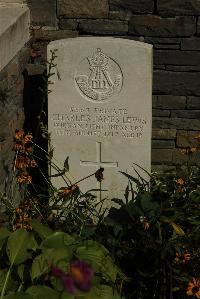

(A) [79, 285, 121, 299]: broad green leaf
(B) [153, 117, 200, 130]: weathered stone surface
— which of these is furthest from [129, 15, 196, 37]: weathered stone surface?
(A) [79, 285, 121, 299]: broad green leaf

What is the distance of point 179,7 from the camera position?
3.42m

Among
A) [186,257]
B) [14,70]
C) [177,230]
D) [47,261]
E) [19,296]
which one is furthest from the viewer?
[14,70]

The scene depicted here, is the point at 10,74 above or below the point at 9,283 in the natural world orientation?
above

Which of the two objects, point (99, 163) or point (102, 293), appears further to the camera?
point (99, 163)

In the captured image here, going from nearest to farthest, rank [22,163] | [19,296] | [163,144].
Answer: [19,296] → [22,163] → [163,144]

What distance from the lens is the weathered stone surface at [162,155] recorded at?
12.3ft

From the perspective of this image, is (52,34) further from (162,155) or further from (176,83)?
(162,155)

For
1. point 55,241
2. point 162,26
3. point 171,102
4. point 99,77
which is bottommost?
point 55,241

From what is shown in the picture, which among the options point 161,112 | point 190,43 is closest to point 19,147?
point 161,112

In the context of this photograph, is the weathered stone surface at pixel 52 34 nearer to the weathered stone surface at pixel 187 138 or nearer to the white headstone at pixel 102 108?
the white headstone at pixel 102 108

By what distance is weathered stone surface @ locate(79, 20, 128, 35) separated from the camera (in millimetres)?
3508

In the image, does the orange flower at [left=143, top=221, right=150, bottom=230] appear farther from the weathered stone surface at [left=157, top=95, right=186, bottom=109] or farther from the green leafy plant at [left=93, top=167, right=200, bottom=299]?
the weathered stone surface at [left=157, top=95, right=186, bottom=109]

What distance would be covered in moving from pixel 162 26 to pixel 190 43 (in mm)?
229

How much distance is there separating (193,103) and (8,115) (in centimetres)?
135
